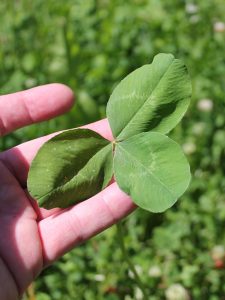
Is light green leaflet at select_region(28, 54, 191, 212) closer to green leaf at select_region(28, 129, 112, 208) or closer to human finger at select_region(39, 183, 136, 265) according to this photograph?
green leaf at select_region(28, 129, 112, 208)

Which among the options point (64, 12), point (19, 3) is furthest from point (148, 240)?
point (19, 3)

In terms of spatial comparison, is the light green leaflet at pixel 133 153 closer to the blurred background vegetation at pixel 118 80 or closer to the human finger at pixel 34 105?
the human finger at pixel 34 105

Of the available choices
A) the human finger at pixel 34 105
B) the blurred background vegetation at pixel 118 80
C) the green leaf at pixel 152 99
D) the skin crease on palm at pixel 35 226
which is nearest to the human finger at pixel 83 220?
the skin crease on palm at pixel 35 226

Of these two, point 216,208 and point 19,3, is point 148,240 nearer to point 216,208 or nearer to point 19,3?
point 216,208

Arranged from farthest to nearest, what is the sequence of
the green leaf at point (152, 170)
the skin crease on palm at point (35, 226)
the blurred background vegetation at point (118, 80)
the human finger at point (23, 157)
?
1. the blurred background vegetation at point (118, 80)
2. the human finger at point (23, 157)
3. the skin crease on palm at point (35, 226)
4. the green leaf at point (152, 170)

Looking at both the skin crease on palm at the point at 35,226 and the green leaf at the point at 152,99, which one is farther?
the skin crease on palm at the point at 35,226

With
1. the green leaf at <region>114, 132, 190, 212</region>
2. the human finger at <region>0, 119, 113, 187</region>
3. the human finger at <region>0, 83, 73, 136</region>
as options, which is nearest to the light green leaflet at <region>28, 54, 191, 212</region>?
the green leaf at <region>114, 132, 190, 212</region>

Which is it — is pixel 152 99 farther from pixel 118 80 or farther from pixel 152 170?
pixel 118 80
